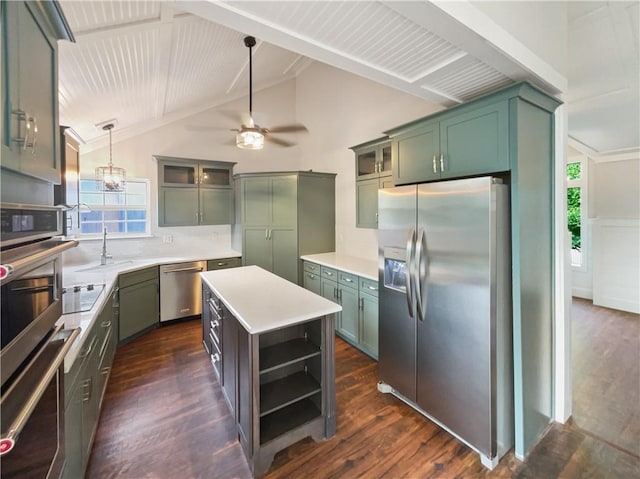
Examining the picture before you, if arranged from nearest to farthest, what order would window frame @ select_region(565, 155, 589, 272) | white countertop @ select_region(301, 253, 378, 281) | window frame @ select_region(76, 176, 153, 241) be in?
1. white countertop @ select_region(301, 253, 378, 281)
2. window frame @ select_region(76, 176, 153, 241)
3. window frame @ select_region(565, 155, 589, 272)

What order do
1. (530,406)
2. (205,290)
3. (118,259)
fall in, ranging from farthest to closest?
(118,259) < (205,290) < (530,406)

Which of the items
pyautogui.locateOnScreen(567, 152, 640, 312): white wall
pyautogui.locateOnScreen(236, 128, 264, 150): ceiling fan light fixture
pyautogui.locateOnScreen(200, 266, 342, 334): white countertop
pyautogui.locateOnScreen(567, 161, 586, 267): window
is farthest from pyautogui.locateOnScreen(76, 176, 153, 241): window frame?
pyautogui.locateOnScreen(567, 152, 640, 312): white wall

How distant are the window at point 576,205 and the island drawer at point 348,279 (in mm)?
4694

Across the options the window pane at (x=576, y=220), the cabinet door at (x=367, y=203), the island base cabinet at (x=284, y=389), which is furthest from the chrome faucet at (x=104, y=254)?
the window pane at (x=576, y=220)

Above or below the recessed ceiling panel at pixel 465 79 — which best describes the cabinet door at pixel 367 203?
below

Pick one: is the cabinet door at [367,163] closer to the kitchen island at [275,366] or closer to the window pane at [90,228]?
the kitchen island at [275,366]

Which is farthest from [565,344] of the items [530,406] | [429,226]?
[429,226]

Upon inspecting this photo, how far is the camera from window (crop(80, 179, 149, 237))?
3.85 meters

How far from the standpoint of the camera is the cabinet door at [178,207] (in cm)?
410

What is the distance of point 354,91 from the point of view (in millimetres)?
4176

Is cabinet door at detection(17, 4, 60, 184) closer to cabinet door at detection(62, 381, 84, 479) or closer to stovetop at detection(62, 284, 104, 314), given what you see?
cabinet door at detection(62, 381, 84, 479)

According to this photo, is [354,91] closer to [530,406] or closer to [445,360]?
[445,360]

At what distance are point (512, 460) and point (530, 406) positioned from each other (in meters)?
0.36

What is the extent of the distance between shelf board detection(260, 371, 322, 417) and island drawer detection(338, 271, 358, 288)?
1311mm
